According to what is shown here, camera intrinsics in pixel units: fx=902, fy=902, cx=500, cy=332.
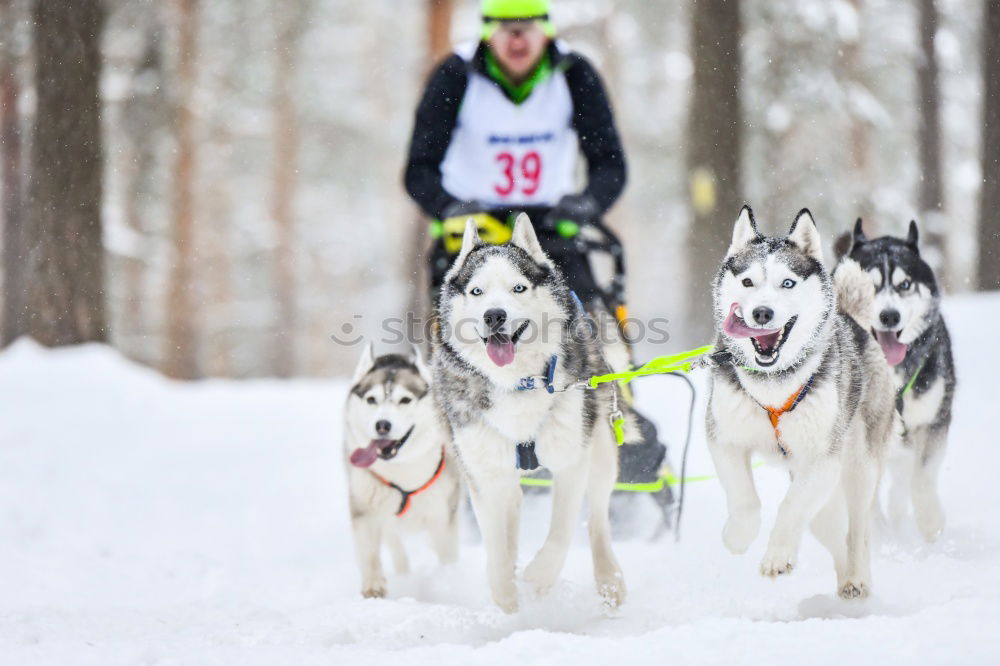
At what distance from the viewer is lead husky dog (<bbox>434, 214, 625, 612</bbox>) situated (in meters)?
3.13

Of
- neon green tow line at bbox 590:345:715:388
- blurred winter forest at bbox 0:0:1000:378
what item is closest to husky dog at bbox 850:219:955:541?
neon green tow line at bbox 590:345:715:388

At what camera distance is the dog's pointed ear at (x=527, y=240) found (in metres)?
3.20

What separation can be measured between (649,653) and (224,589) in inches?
93.3

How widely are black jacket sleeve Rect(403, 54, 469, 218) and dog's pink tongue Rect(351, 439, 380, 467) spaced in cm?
Result: 106

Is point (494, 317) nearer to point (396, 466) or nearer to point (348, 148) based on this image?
point (396, 466)

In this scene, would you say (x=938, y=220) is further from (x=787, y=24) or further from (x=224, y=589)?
(x=224, y=589)

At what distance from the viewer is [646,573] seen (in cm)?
361

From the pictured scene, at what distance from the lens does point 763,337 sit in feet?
9.07

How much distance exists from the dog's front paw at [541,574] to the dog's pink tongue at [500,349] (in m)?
0.75

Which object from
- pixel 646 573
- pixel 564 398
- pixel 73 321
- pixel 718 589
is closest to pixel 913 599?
pixel 718 589

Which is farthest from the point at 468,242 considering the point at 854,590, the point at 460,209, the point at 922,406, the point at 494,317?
the point at 922,406

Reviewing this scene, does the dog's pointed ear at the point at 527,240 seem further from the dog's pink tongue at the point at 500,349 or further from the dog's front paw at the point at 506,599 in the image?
the dog's front paw at the point at 506,599

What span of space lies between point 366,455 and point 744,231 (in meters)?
1.90

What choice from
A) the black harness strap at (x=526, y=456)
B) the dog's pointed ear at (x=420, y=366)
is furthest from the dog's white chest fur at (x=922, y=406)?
the dog's pointed ear at (x=420, y=366)
